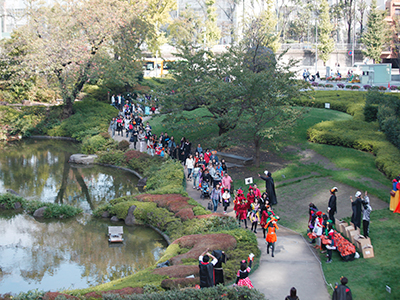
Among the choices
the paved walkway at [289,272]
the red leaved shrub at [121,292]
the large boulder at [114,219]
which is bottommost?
the large boulder at [114,219]

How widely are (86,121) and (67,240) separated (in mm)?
21408

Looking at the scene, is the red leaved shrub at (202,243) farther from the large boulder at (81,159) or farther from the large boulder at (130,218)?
the large boulder at (81,159)

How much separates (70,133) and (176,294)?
29263 millimetres

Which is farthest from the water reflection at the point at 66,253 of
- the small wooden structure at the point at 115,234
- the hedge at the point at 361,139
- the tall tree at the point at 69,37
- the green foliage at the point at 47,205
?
the tall tree at the point at 69,37

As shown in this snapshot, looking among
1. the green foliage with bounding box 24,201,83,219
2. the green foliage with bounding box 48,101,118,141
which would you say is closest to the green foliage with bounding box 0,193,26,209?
the green foliage with bounding box 24,201,83,219

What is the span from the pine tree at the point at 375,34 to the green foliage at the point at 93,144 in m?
47.7

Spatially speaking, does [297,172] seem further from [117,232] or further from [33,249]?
[33,249]

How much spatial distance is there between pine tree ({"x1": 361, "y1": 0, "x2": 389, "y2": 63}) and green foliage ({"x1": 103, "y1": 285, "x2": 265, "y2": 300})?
61.0m

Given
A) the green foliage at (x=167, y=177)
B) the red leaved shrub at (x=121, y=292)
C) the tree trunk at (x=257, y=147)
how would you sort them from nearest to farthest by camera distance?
the red leaved shrub at (x=121, y=292)
the green foliage at (x=167, y=177)
the tree trunk at (x=257, y=147)

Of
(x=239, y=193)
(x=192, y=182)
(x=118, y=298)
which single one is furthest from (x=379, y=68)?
(x=118, y=298)

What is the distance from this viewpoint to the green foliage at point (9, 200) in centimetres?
1967

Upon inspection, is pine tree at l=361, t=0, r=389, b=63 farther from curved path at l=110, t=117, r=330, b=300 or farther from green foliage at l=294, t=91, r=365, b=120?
curved path at l=110, t=117, r=330, b=300

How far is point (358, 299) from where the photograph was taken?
10.3m

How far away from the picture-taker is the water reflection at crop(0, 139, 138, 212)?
2230cm
